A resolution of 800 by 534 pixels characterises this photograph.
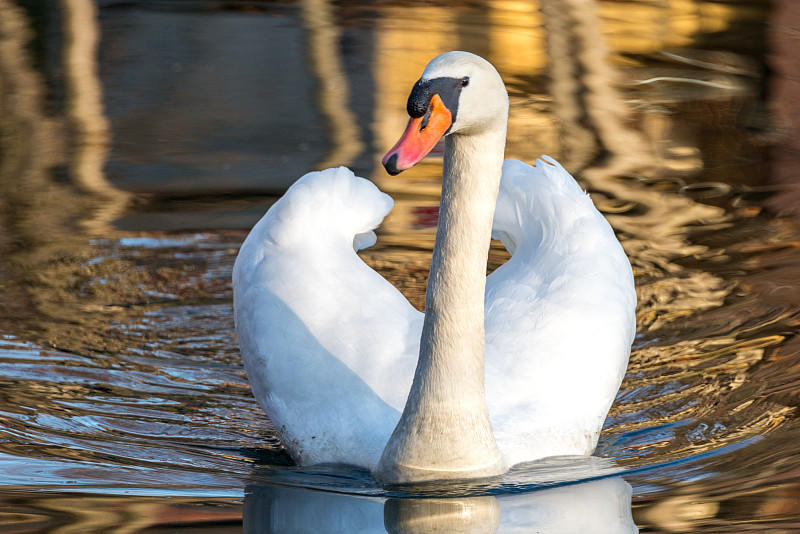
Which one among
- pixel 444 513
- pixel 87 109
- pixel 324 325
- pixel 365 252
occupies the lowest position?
pixel 87 109

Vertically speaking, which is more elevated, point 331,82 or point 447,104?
point 447,104

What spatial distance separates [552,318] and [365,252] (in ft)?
8.94

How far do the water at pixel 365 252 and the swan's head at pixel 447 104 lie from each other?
1.40m

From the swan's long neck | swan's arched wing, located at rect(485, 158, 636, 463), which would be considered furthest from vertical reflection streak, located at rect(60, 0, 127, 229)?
the swan's long neck

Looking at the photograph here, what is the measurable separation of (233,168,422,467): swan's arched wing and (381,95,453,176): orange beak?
4.64ft

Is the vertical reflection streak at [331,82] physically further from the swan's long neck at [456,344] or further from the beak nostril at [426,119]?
the beak nostril at [426,119]

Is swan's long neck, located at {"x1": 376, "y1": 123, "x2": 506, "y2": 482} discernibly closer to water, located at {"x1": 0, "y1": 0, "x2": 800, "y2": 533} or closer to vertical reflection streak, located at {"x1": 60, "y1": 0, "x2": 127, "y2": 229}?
water, located at {"x1": 0, "y1": 0, "x2": 800, "y2": 533}

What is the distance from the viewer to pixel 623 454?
5.55m

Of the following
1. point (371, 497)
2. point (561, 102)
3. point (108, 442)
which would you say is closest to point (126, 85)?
point (561, 102)

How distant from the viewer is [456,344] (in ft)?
15.1

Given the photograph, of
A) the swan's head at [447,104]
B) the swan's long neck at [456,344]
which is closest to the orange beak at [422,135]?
the swan's head at [447,104]

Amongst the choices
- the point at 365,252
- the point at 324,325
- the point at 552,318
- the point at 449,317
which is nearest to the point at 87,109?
the point at 365,252

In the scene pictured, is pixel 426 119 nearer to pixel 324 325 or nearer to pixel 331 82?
pixel 324 325

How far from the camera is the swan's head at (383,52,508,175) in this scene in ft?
13.3
